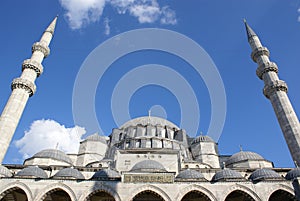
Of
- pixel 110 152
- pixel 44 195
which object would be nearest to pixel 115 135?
pixel 110 152

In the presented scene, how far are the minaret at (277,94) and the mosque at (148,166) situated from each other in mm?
68

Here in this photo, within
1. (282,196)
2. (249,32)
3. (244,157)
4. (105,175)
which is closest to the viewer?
(282,196)

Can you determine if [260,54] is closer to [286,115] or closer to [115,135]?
[286,115]

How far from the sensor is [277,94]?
19609mm

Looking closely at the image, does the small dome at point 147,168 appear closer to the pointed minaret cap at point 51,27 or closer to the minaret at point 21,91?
the minaret at point 21,91

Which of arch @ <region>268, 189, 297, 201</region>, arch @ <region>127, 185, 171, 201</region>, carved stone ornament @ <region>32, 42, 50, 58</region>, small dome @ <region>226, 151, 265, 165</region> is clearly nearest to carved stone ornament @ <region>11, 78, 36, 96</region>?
carved stone ornament @ <region>32, 42, 50, 58</region>

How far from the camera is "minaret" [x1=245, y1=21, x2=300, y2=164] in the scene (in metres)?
17.1

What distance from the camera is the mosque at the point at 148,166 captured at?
12117mm

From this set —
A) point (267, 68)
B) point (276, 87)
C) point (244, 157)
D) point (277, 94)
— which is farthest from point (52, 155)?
point (267, 68)

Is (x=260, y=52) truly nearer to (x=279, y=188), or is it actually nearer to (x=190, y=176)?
(x=279, y=188)

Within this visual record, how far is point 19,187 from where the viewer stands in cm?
1207

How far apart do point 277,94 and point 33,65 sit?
2080cm

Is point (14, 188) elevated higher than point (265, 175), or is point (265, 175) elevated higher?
point (265, 175)

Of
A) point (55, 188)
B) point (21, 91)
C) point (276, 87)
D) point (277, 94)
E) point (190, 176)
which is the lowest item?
point (55, 188)
